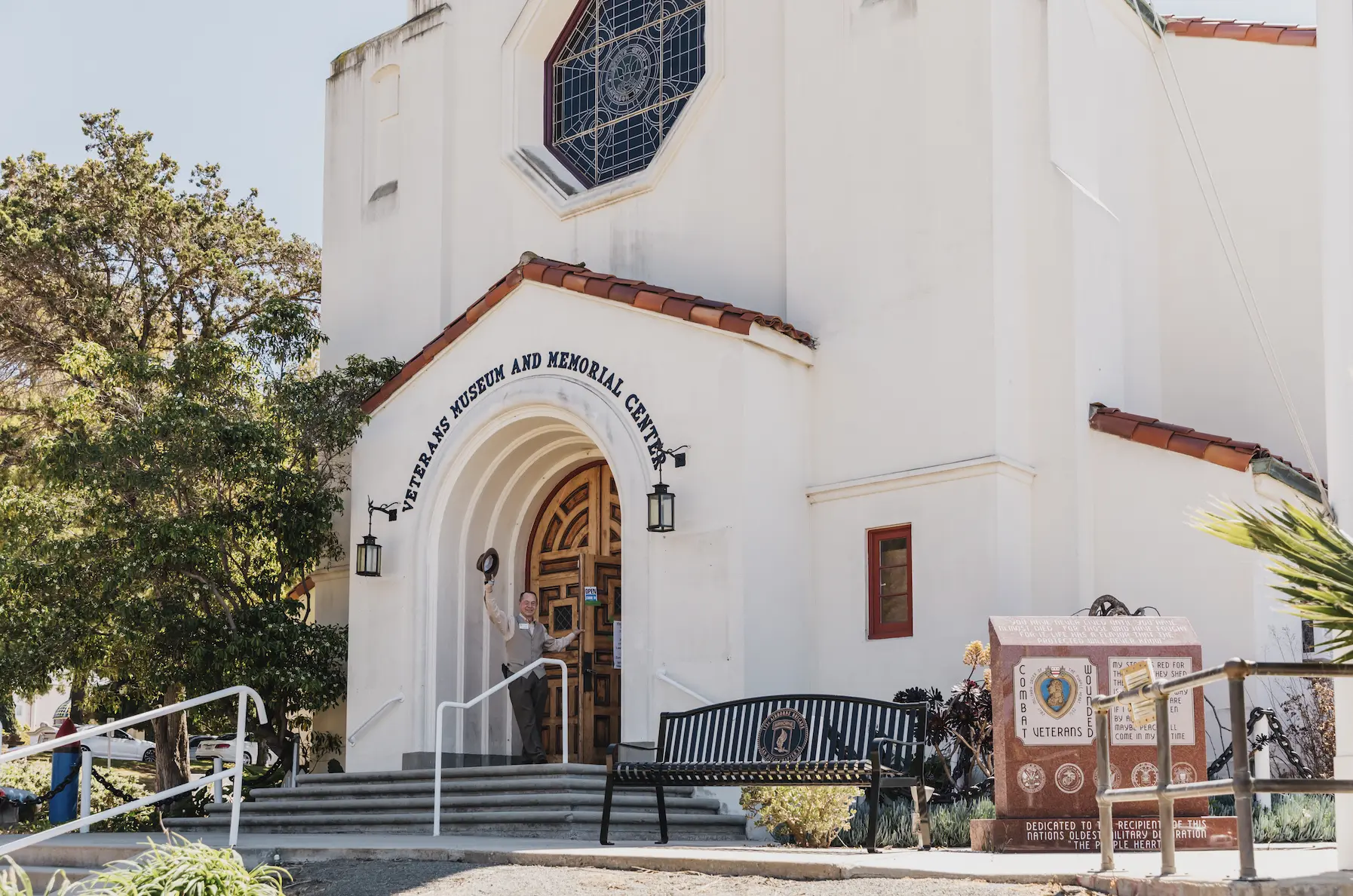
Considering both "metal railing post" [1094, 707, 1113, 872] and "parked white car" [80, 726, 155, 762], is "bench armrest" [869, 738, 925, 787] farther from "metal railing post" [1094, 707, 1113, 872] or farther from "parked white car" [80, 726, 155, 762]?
"parked white car" [80, 726, 155, 762]

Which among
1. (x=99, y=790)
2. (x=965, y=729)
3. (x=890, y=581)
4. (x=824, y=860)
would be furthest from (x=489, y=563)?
(x=99, y=790)

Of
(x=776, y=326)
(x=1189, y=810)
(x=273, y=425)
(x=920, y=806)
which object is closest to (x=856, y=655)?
(x=776, y=326)

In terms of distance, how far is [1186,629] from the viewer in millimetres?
9508

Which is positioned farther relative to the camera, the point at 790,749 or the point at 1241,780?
the point at 790,749

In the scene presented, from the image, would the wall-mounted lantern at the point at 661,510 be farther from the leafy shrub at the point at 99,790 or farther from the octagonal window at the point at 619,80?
the leafy shrub at the point at 99,790

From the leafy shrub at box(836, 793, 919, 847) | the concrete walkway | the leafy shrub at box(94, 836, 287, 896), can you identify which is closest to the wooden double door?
the concrete walkway

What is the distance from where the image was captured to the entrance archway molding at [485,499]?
15023 mm

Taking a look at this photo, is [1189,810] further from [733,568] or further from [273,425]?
[273,425]

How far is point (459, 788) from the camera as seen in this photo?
44.5ft

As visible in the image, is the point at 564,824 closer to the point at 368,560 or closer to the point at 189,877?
the point at 189,877

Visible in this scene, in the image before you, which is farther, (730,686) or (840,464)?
(840,464)

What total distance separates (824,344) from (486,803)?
17.2 ft

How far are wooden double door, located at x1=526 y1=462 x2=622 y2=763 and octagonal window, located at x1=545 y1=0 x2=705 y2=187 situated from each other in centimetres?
371

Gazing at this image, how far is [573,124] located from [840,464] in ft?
20.3
